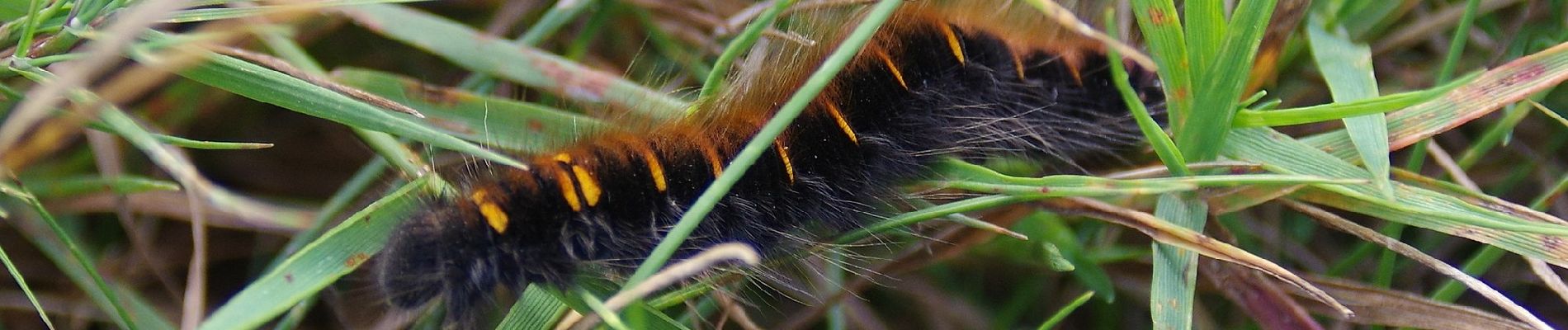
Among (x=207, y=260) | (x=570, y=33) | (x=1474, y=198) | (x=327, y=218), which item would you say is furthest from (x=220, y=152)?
(x=1474, y=198)

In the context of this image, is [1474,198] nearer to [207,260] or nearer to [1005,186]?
[1005,186]

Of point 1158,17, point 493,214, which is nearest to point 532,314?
point 493,214

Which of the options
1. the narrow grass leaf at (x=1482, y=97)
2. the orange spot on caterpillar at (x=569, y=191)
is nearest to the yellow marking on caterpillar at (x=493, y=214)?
the orange spot on caterpillar at (x=569, y=191)

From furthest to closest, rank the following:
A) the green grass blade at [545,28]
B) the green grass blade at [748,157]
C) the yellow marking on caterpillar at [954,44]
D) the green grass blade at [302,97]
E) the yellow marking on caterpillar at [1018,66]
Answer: the green grass blade at [545,28] < the yellow marking on caterpillar at [1018,66] < the yellow marking on caterpillar at [954,44] < the green grass blade at [302,97] < the green grass blade at [748,157]

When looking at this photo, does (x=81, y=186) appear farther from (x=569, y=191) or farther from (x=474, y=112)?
(x=569, y=191)

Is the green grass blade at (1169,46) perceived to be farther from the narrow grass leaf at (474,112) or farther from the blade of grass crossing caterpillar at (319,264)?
the blade of grass crossing caterpillar at (319,264)

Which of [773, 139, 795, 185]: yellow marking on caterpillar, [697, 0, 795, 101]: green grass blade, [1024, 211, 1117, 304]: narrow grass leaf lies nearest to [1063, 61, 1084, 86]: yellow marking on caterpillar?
[1024, 211, 1117, 304]: narrow grass leaf
